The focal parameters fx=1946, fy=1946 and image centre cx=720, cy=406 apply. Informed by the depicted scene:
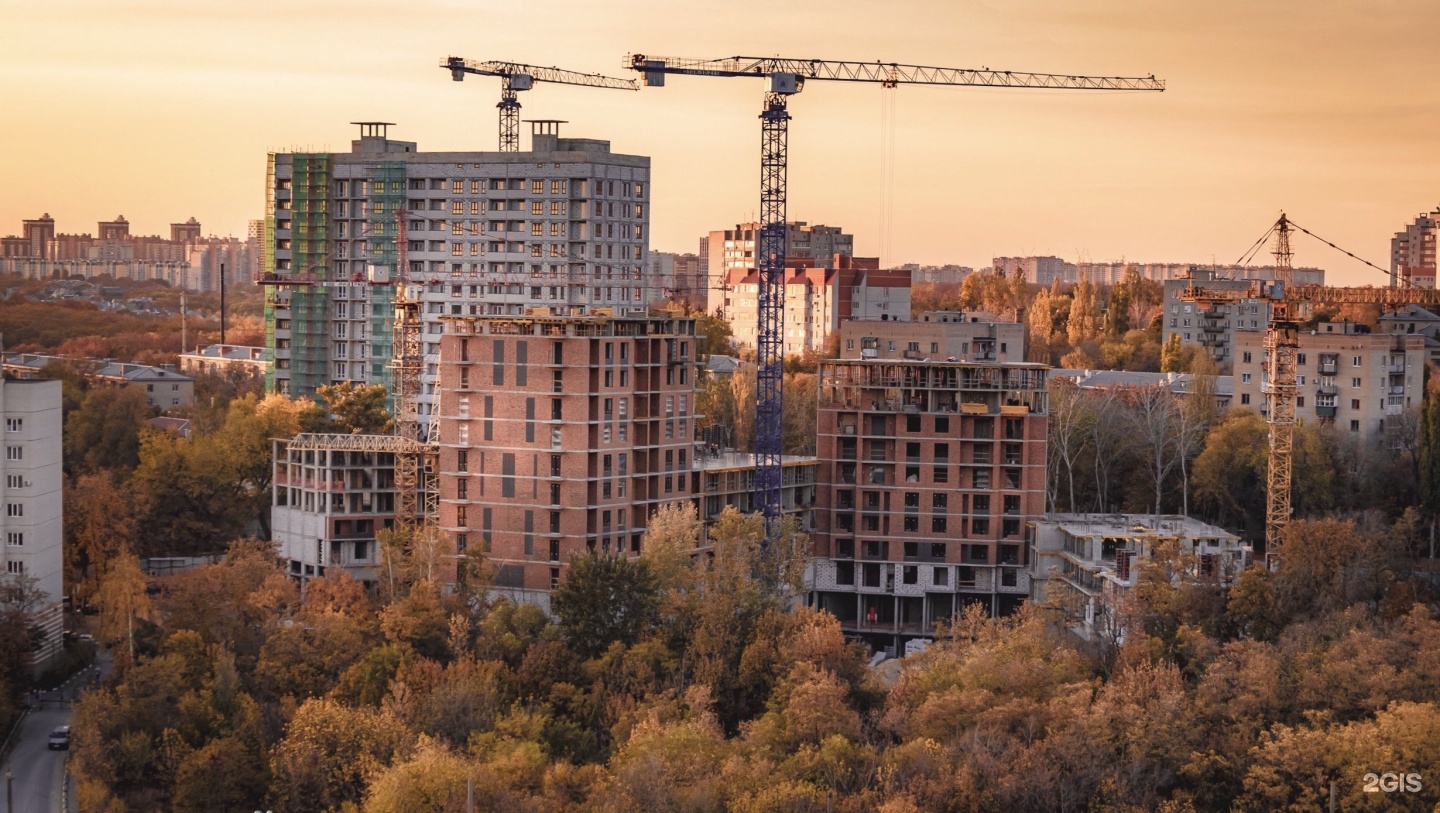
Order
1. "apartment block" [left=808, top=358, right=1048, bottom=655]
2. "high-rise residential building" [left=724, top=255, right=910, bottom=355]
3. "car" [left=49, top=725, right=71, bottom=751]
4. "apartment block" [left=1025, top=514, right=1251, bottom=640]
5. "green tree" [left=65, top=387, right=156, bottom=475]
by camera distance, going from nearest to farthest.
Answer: "car" [left=49, top=725, right=71, bottom=751] < "apartment block" [left=1025, top=514, right=1251, bottom=640] < "apartment block" [left=808, top=358, right=1048, bottom=655] < "green tree" [left=65, top=387, right=156, bottom=475] < "high-rise residential building" [left=724, top=255, right=910, bottom=355]

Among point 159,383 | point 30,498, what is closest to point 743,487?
point 30,498

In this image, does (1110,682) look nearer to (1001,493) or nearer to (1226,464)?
(1001,493)

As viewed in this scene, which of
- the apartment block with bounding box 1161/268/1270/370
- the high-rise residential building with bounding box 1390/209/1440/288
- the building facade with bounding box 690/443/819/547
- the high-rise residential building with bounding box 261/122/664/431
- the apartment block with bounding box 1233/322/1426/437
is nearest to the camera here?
the building facade with bounding box 690/443/819/547

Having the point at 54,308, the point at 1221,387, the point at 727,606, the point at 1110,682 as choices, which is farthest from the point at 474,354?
the point at 54,308

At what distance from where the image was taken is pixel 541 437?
51.1 metres

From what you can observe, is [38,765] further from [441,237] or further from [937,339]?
[937,339]

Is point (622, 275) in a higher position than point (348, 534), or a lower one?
higher

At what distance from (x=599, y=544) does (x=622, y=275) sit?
2658 cm

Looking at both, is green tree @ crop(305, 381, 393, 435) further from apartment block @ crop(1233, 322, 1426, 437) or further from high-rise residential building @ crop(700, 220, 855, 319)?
high-rise residential building @ crop(700, 220, 855, 319)

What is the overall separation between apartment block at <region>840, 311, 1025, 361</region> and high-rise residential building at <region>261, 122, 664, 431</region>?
9460 millimetres

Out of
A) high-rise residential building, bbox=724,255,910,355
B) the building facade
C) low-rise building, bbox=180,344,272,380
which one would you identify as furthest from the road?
high-rise residential building, bbox=724,255,910,355

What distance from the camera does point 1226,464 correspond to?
6222 cm

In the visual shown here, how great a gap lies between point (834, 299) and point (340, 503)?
53.3 metres

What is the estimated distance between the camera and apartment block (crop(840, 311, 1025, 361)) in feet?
260
